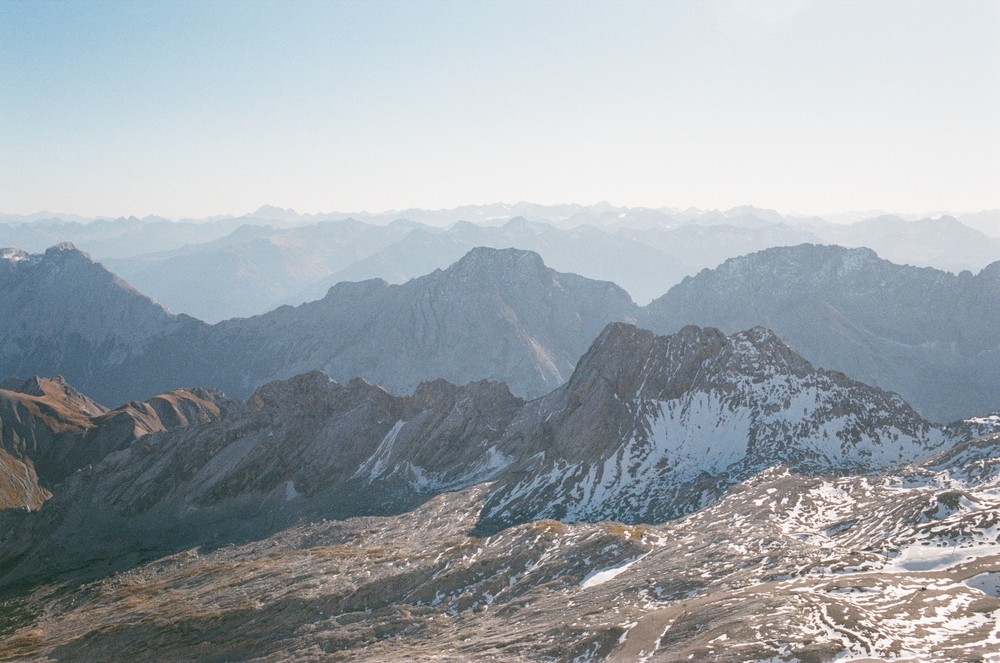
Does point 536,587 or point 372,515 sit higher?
point 536,587

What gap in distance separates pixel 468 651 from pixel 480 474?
333 feet

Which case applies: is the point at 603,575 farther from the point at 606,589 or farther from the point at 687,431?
the point at 687,431

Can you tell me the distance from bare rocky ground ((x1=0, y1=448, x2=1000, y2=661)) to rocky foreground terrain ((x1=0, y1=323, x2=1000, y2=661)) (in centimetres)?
42

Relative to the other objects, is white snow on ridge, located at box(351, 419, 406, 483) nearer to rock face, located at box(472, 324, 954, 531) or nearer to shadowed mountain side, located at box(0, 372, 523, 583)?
shadowed mountain side, located at box(0, 372, 523, 583)

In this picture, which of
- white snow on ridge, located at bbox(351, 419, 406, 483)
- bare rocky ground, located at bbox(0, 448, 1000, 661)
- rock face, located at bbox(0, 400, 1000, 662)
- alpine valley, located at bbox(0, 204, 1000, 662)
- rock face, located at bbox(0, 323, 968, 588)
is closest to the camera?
bare rocky ground, located at bbox(0, 448, 1000, 661)

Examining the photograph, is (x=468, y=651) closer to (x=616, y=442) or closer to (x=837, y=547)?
(x=837, y=547)

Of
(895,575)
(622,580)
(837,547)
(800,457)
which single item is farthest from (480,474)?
Answer: (895,575)

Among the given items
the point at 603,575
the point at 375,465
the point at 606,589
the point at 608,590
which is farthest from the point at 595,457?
the point at 608,590

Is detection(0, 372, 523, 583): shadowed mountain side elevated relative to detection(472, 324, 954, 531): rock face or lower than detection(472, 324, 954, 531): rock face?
lower

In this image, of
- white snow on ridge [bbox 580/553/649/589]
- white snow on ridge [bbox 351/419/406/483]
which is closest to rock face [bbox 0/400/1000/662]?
white snow on ridge [bbox 580/553/649/589]

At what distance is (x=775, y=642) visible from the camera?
6162cm

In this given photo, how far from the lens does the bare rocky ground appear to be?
217 ft

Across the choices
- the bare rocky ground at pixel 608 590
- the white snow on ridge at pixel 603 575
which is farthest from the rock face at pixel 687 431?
the white snow on ridge at pixel 603 575

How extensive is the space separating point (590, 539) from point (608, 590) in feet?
64.3
